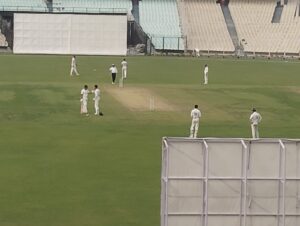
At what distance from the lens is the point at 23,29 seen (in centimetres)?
9638

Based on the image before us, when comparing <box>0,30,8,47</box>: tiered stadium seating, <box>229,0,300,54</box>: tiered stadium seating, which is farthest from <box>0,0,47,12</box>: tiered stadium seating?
<box>229,0,300,54</box>: tiered stadium seating

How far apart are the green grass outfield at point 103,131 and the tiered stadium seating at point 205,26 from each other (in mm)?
34305

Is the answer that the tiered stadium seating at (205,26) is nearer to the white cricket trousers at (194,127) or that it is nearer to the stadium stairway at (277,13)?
the stadium stairway at (277,13)

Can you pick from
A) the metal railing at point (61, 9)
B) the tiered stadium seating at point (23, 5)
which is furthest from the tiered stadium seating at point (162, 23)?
the tiered stadium seating at point (23, 5)

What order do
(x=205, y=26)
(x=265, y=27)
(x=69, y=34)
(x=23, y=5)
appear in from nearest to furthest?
(x=69, y=34) < (x=23, y=5) < (x=205, y=26) < (x=265, y=27)

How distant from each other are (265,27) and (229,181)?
96369 millimetres

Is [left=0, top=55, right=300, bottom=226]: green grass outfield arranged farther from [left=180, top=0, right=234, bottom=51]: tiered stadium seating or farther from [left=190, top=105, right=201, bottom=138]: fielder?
[left=180, top=0, right=234, bottom=51]: tiered stadium seating

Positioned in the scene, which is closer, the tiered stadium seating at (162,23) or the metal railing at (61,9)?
the metal railing at (61,9)

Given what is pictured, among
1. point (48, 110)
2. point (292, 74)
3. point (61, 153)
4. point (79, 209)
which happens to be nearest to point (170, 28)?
point (292, 74)

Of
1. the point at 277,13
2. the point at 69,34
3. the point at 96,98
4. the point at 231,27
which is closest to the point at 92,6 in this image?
the point at 69,34

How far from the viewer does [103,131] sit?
33438 millimetres

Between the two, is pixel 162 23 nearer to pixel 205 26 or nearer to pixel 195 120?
pixel 205 26

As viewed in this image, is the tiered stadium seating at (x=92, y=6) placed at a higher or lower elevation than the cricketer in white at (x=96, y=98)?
higher

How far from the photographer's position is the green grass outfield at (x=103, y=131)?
20094 millimetres
